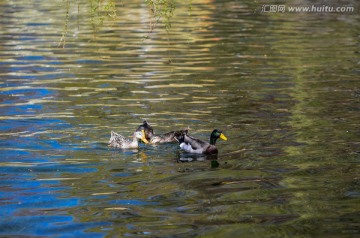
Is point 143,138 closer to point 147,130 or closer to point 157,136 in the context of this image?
point 147,130

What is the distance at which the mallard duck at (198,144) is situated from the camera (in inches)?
639

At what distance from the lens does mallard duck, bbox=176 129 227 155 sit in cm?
1622

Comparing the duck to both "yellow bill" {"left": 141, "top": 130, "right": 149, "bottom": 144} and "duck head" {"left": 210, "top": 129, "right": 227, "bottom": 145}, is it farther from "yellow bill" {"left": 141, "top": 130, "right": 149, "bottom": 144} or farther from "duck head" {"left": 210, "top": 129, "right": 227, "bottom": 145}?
"duck head" {"left": 210, "top": 129, "right": 227, "bottom": 145}

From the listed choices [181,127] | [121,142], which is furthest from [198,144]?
[181,127]

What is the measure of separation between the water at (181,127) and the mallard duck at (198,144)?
230 millimetres

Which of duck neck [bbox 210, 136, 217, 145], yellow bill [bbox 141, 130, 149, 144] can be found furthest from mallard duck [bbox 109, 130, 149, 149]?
duck neck [bbox 210, 136, 217, 145]

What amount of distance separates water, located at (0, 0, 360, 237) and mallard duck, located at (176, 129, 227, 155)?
230 millimetres

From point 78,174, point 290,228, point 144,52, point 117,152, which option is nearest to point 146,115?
point 117,152

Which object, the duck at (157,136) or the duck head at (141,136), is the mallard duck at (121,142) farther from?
the duck at (157,136)

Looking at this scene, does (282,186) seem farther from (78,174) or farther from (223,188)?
(78,174)

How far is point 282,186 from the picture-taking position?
45.6 feet

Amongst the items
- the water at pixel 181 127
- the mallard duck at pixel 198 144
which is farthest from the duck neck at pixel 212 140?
the water at pixel 181 127

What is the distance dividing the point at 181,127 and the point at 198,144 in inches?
91.4

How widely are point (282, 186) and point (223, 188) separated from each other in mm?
947
